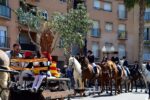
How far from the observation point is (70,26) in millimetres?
37562

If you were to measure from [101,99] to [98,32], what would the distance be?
116 feet

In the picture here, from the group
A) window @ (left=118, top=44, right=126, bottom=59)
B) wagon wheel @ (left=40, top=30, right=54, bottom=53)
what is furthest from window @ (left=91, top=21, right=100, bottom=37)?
wagon wheel @ (left=40, top=30, right=54, bottom=53)

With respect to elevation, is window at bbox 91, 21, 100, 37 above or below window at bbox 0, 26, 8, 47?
above

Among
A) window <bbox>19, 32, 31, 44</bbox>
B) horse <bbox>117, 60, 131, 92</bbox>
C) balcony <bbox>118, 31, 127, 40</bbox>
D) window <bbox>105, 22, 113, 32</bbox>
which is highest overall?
window <bbox>105, 22, 113, 32</bbox>

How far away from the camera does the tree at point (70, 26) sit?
3678 cm

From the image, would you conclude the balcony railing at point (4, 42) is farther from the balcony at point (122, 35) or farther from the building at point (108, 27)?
the balcony at point (122, 35)

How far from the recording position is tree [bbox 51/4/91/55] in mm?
36781

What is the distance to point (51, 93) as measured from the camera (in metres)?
13.6

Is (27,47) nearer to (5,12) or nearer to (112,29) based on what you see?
(5,12)

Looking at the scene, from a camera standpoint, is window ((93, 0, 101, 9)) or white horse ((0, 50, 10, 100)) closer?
white horse ((0, 50, 10, 100))

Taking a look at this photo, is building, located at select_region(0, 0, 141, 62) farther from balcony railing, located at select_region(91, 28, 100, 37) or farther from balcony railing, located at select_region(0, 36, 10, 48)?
balcony railing, located at select_region(0, 36, 10, 48)

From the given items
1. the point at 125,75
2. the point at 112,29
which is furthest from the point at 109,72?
the point at 112,29

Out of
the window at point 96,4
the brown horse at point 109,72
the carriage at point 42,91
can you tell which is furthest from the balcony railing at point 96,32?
the carriage at point 42,91

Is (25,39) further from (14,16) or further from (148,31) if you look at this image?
(148,31)
